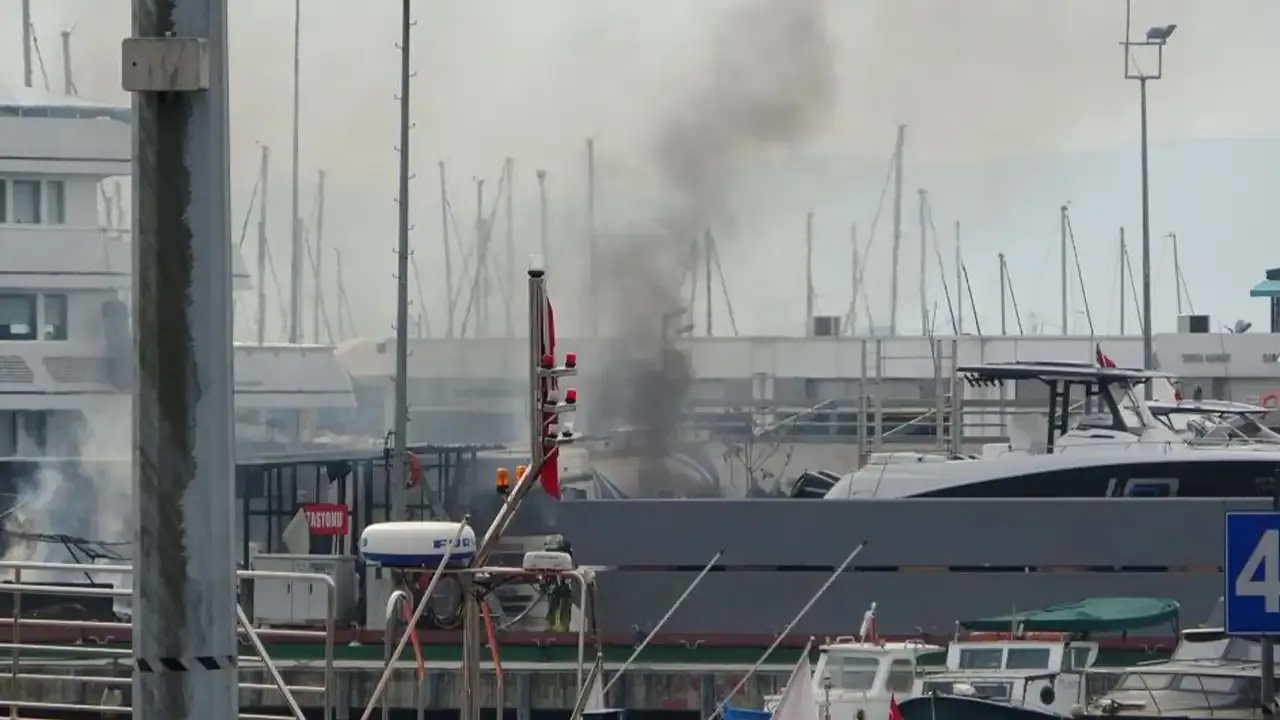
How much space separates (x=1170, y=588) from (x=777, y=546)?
15.0ft

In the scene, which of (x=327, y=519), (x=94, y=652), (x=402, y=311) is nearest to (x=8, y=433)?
(x=327, y=519)

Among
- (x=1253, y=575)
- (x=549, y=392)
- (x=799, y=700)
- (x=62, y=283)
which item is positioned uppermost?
(x=62, y=283)

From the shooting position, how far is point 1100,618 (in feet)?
65.9

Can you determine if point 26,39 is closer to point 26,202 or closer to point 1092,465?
point 26,202

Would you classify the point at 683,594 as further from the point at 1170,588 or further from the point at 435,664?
the point at 1170,588

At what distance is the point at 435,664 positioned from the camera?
865 inches

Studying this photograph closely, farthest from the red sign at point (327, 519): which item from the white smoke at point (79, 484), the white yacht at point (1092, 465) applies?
the white smoke at point (79, 484)

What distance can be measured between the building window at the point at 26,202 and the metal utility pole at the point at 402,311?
1097 centimetres

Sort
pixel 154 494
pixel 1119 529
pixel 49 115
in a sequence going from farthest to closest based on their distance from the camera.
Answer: pixel 49 115 → pixel 1119 529 → pixel 154 494

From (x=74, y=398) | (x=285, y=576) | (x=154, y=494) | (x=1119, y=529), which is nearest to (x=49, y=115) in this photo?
(x=74, y=398)

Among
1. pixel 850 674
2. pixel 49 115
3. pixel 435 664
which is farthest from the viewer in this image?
pixel 49 115

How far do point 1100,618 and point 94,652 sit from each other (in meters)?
11.6

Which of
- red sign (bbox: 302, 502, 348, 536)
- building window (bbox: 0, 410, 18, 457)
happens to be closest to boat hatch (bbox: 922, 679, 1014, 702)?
red sign (bbox: 302, 502, 348, 536)

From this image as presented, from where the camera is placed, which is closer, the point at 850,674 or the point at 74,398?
the point at 850,674
